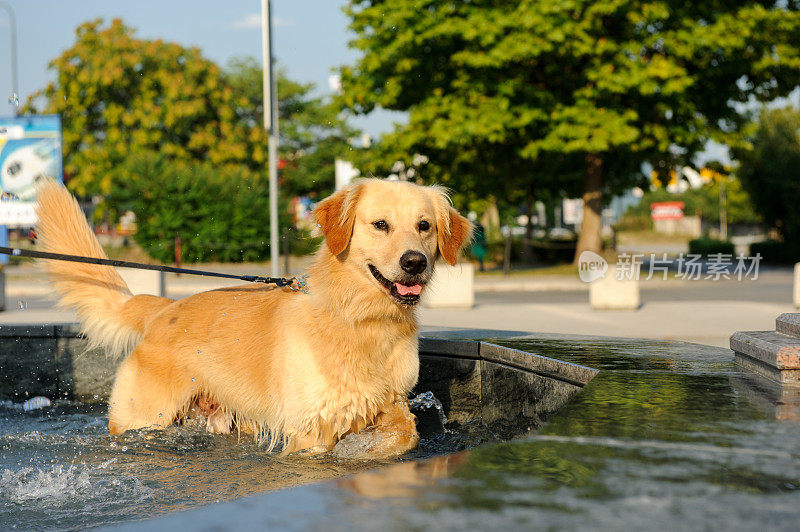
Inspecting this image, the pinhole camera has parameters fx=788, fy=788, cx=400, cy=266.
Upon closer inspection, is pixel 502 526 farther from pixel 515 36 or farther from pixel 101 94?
pixel 101 94

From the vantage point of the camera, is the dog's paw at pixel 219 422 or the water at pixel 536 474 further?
the dog's paw at pixel 219 422

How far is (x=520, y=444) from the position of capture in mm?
2410

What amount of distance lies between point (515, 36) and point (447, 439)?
19985 millimetres

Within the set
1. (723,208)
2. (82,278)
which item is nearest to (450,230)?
(82,278)

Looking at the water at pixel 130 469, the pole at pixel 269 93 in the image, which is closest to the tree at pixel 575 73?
the pole at pixel 269 93

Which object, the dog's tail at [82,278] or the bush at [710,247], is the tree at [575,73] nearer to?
the bush at [710,247]

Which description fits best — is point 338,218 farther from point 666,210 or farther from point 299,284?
point 666,210

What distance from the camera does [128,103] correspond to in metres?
48.3

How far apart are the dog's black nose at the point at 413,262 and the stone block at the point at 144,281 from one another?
40.5 feet

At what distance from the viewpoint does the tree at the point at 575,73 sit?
23.2 metres

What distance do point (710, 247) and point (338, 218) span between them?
41539 mm

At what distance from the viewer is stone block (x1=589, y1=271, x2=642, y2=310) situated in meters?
15.3

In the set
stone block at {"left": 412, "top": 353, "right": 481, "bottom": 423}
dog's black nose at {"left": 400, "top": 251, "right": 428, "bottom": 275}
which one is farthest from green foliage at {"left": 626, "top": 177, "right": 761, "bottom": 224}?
dog's black nose at {"left": 400, "top": 251, "right": 428, "bottom": 275}

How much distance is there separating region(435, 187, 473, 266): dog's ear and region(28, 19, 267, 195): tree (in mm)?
43771
